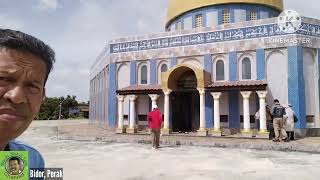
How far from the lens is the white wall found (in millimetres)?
18562

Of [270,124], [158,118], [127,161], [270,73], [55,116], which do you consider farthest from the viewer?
[55,116]

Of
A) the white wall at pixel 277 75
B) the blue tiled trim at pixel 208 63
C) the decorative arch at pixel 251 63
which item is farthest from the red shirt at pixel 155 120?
the white wall at pixel 277 75

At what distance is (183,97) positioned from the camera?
71.7 feet

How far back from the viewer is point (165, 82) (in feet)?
65.2

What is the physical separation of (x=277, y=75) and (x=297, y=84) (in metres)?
1.17

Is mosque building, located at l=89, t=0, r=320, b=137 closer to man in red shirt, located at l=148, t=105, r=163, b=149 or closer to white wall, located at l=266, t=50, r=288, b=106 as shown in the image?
white wall, located at l=266, t=50, r=288, b=106

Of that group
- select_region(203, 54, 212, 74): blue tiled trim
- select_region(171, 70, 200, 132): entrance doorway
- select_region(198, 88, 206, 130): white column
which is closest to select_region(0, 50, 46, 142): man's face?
select_region(198, 88, 206, 130): white column

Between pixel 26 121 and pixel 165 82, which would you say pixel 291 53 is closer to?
pixel 165 82

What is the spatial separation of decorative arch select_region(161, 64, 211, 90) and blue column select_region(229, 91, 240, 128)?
5.29 ft

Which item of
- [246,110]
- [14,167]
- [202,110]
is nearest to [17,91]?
[14,167]

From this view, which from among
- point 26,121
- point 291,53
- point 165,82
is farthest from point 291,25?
point 26,121

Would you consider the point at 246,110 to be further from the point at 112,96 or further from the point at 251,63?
the point at 112,96

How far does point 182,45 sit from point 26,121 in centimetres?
1980

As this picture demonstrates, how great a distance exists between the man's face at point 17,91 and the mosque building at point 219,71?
54.9ft
